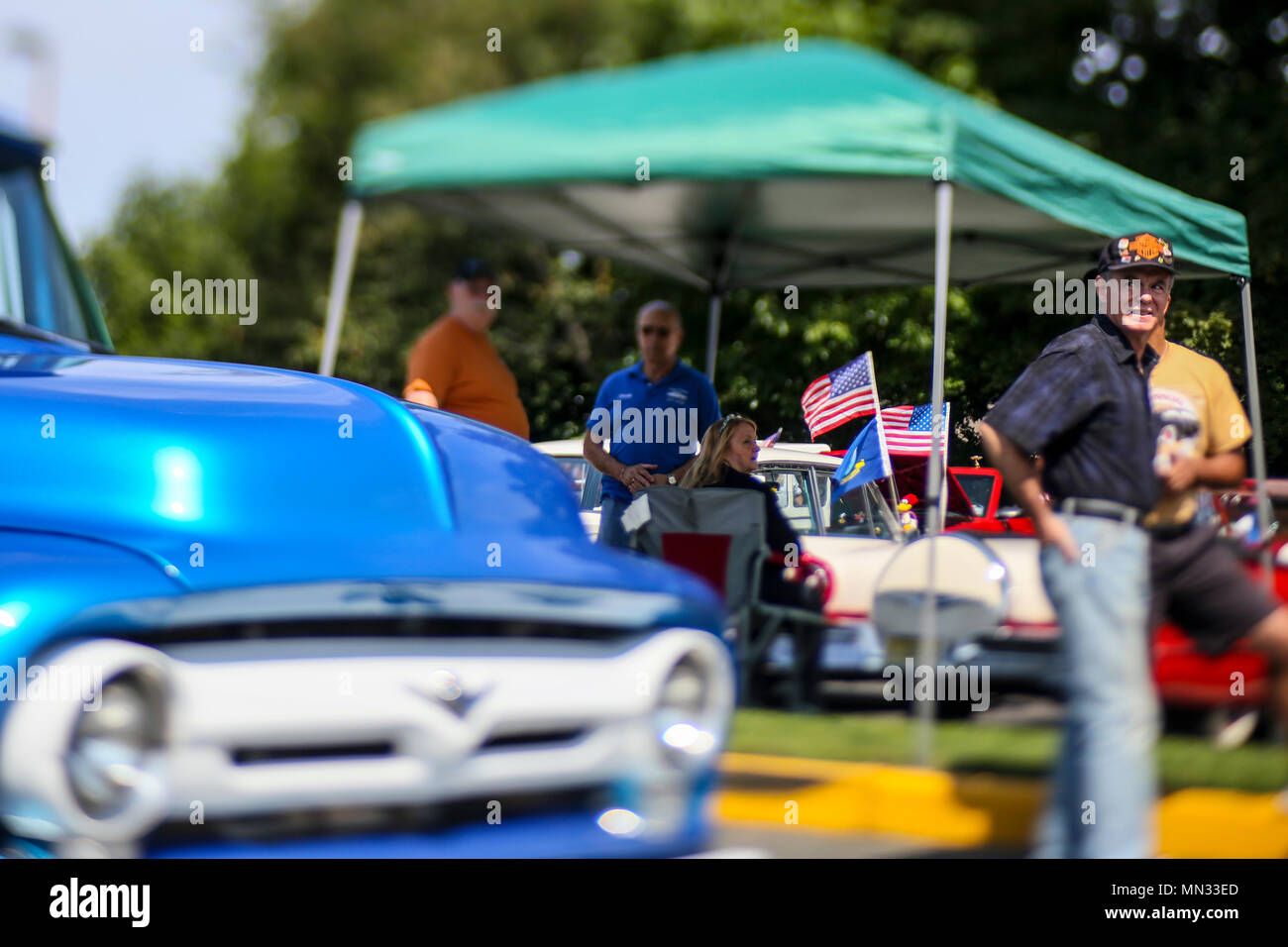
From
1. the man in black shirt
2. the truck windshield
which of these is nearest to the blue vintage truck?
the man in black shirt

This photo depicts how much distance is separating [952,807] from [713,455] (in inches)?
75.2

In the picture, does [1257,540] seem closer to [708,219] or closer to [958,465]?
[958,465]

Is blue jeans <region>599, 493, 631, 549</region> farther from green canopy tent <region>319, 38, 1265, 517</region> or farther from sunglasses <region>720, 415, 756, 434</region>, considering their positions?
green canopy tent <region>319, 38, 1265, 517</region>

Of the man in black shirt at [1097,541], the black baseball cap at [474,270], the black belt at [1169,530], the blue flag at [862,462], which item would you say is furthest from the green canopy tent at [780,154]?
the black belt at [1169,530]

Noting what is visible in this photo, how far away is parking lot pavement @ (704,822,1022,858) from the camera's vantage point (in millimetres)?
3179

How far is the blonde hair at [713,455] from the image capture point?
17.0 ft

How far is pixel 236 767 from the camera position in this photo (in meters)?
2.40

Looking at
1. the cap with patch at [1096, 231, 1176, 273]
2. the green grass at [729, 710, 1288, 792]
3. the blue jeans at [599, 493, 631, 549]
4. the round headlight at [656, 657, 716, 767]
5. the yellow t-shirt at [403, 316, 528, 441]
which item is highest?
the yellow t-shirt at [403, 316, 528, 441]

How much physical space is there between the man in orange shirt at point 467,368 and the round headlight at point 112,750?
298 centimetres

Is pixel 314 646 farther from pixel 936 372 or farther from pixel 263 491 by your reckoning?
pixel 936 372

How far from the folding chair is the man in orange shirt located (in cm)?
78

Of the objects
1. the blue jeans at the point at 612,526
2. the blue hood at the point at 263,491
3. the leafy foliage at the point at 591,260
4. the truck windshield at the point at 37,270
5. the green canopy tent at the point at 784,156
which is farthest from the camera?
the leafy foliage at the point at 591,260

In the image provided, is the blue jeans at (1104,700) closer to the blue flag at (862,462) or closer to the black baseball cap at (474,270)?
the blue flag at (862,462)

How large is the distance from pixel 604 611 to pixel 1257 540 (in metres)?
2.46
